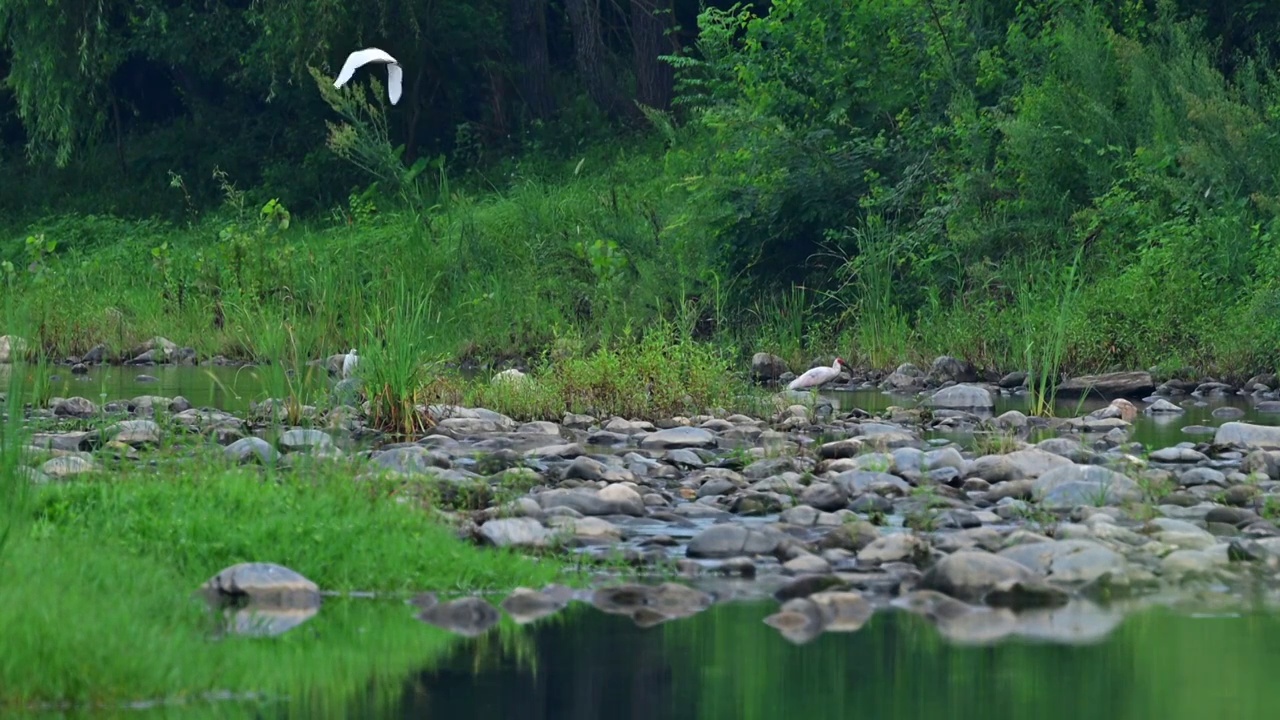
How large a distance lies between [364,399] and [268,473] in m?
3.29

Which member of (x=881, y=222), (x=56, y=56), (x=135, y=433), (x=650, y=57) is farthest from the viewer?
(x=650, y=57)

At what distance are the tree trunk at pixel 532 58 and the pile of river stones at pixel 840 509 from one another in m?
17.5

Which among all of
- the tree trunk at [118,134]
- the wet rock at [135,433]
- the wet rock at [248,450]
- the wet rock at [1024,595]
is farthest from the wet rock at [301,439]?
the tree trunk at [118,134]

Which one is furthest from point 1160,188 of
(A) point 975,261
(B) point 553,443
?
(B) point 553,443

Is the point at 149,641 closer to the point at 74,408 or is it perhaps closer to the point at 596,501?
the point at 596,501

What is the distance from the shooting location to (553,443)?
858 centimetres

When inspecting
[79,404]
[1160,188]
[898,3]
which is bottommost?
[79,404]

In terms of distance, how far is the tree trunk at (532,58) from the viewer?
Answer: 2633cm

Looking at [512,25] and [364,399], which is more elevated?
[512,25]

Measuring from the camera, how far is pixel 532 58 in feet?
87.5

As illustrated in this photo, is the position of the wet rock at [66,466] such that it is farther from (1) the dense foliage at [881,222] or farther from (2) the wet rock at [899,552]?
(1) the dense foliage at [881,222]

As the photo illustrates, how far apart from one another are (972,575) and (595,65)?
853 inches

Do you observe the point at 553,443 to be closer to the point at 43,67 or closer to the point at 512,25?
the point at 43,67

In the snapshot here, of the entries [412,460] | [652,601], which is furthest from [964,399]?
[652,601]
